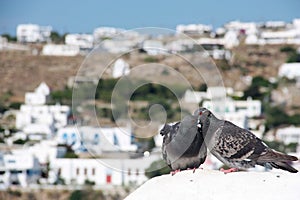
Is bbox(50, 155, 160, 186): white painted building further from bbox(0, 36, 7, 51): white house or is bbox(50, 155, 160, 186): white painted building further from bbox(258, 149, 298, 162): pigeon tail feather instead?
bbox(258, 149, 298, 162): pigeon tail feather

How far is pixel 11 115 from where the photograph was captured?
74.2 metres

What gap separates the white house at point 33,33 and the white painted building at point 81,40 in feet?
10.9

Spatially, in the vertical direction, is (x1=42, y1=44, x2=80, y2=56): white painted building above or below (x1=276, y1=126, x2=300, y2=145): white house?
above

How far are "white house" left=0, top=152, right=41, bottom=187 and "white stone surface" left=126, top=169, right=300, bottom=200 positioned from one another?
47362mm

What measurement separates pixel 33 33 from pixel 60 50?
14329 mm

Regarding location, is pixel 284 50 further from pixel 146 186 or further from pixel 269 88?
pixel 146 186

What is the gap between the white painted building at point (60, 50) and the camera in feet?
317

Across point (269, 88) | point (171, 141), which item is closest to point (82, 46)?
point (269, 88)

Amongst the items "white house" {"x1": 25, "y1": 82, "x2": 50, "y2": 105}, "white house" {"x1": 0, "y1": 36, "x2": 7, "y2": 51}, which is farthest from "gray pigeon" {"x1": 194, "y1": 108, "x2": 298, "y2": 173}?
"white house" {"x1": 0, "y1": 36, "x2": 7, "y2": 51}

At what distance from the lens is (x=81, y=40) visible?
102500 mm

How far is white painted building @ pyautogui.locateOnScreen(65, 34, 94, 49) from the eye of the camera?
330ft

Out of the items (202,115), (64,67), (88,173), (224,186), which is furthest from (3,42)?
(224,186)

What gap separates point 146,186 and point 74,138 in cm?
5590

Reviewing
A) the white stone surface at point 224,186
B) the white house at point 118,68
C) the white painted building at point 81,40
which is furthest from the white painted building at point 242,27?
the white stone surface at point 224,186
